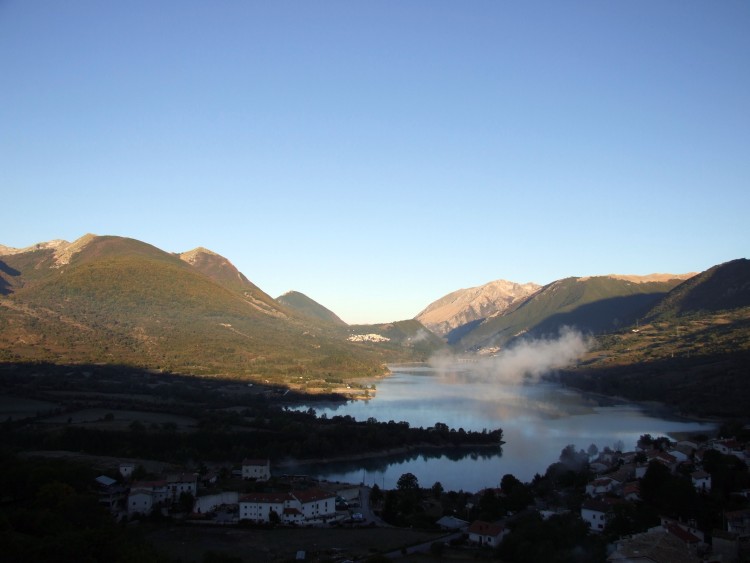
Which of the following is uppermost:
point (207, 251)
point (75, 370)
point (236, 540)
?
point (207, 251)

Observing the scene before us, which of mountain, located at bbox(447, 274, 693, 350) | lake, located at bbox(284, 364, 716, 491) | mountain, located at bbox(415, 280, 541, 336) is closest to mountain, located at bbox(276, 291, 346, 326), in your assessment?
mountain, located at bbox(415, 280, 541, 336)

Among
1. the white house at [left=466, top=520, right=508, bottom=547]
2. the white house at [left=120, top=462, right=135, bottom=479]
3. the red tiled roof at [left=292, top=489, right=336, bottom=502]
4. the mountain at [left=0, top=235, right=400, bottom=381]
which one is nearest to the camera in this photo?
the white house at [left=466, top=520, right=508, bottom=547]

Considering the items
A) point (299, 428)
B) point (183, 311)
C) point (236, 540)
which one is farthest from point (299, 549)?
point (183, 311)

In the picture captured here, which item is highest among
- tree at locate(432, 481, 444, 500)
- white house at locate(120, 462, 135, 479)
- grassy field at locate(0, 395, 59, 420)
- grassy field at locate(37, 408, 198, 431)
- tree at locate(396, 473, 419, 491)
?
grassy field at locate(0, 395, 59, 420)

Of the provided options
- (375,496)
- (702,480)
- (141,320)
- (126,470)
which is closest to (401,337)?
(141,320)

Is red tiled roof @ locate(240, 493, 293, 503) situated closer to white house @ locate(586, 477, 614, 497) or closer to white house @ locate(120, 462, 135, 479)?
white house @ locate(120, 462, 135, 479)

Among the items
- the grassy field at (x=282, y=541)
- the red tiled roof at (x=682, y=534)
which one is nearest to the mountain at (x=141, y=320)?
the grassy field at (x=282, y=541)

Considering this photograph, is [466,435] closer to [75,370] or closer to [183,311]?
[75,370]

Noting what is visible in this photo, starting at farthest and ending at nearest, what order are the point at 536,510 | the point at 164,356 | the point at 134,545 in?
the point at 164,356
the point at 536,510
the point at 134,545
